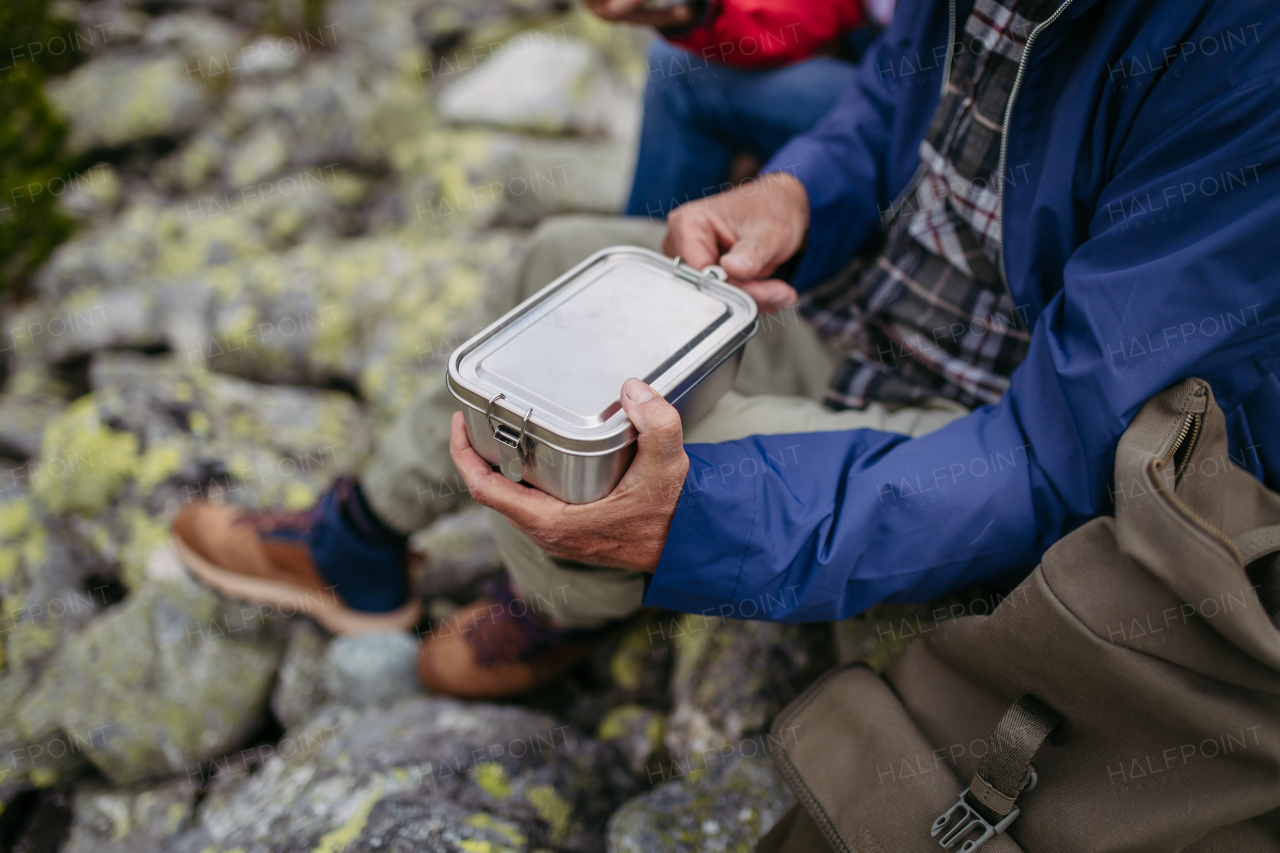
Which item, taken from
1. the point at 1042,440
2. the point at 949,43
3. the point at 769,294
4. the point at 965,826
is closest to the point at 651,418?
the point at 769,294

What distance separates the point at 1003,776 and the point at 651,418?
35.4 inches

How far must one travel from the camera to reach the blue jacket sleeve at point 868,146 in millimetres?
1978

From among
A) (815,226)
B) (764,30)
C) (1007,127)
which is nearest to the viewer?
(1007,127)

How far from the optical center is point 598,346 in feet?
4.88

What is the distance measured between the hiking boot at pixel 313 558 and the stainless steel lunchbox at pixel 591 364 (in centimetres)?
104

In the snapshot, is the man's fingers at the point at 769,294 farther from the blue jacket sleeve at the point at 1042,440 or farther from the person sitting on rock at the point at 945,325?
the blue jacket sleeve at the point at 1042,440

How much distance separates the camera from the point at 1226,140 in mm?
1306

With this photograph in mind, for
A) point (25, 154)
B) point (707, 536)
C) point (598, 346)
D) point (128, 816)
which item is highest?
point (598, 346)

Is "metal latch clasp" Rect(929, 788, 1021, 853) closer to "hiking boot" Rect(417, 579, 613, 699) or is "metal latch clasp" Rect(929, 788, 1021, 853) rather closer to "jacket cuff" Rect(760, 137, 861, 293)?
"hiking boot" Rect(417, 579, 613, 699)

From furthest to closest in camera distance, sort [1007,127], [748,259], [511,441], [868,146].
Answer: [868,146]
[748,259]
[1007,127]
[511,441]

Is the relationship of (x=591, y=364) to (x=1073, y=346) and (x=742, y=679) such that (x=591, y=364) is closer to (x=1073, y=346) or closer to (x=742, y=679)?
(x=1073, y=346)

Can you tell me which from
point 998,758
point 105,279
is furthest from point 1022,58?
point 105,279

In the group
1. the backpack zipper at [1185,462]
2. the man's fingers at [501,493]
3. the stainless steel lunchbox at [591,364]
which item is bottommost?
the man's fingers at [501,493]

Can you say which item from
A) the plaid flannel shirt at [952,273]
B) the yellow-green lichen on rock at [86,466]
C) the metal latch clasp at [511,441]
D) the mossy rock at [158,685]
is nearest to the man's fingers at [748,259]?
the plaid flannel shirt at [952,273]
